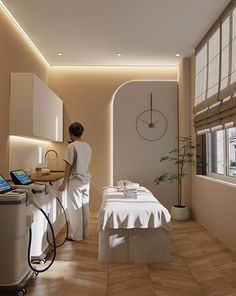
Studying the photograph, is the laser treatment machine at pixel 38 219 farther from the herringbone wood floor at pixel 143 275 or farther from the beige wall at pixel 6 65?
the beige wall at pixel 6 65

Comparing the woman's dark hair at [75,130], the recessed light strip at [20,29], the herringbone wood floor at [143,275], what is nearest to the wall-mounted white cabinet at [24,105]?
the woman's dark hair at [75,130]

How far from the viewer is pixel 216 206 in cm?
374

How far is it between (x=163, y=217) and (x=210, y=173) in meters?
1.84

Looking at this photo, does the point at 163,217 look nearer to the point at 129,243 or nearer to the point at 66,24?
the point at 129,243

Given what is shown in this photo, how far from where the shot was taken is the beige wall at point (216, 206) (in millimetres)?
3283

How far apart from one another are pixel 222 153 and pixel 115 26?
6.86 ft

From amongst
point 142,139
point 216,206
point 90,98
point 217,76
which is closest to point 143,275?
point 216,206

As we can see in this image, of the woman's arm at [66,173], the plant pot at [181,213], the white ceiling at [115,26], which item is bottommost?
the plant pot at [181,213]

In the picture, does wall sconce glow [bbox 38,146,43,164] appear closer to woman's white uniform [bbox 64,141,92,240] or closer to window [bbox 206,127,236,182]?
woman's white uniform [bbox 64,141,92,240]

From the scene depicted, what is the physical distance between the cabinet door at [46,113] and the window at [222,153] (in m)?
2.30

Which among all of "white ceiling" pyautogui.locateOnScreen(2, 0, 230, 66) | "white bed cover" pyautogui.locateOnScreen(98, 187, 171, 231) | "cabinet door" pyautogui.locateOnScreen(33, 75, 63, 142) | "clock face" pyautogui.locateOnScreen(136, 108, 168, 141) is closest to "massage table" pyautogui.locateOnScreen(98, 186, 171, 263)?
"white bed cover" pyautogui.locateOnScreen(98, 187, 171, 231)

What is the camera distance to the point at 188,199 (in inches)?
195

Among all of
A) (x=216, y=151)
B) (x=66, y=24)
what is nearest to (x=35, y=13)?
(x=66, y=24)

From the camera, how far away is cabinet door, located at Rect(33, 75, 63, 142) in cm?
371
